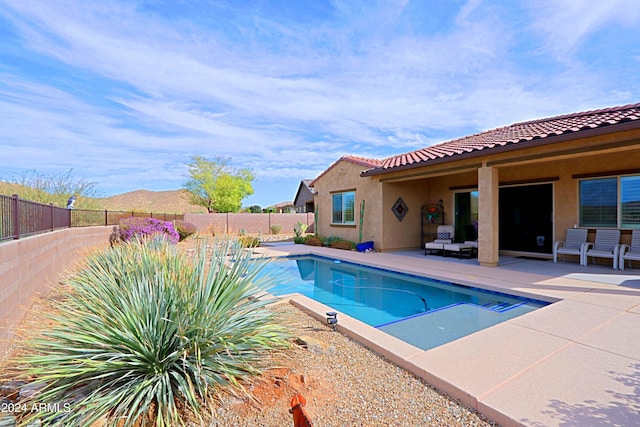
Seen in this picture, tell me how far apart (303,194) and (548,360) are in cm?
3914

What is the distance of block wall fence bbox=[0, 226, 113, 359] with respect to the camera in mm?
4258

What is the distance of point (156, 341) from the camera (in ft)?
9.18

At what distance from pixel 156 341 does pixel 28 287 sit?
448 centimetres

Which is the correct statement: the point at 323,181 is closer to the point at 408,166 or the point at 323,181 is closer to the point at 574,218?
the point at 408,166

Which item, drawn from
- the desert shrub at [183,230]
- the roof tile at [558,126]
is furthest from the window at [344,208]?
the desert shrub at [183,230]

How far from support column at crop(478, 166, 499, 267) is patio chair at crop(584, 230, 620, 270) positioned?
2.51m

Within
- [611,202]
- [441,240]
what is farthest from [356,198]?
[611,202]

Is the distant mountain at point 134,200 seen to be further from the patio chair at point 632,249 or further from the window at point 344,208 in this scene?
the patio chair at point 632,249

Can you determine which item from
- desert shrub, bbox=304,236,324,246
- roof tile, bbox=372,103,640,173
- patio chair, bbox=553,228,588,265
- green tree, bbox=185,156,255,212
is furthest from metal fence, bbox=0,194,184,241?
green tree, bbox=185,156,255,212

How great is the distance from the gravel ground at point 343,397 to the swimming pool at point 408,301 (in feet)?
3.82

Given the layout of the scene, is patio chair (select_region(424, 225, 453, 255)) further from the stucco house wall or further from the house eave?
the house eave

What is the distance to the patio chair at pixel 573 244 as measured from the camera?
9.25 m

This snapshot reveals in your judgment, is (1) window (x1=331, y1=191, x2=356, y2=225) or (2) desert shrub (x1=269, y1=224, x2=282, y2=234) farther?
(2) desert shrub (x1=269, y1=224, x2=282, y2=234)

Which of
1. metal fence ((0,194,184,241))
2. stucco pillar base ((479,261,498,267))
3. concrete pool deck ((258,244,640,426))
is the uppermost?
metal fence ((0,194,184,241))
